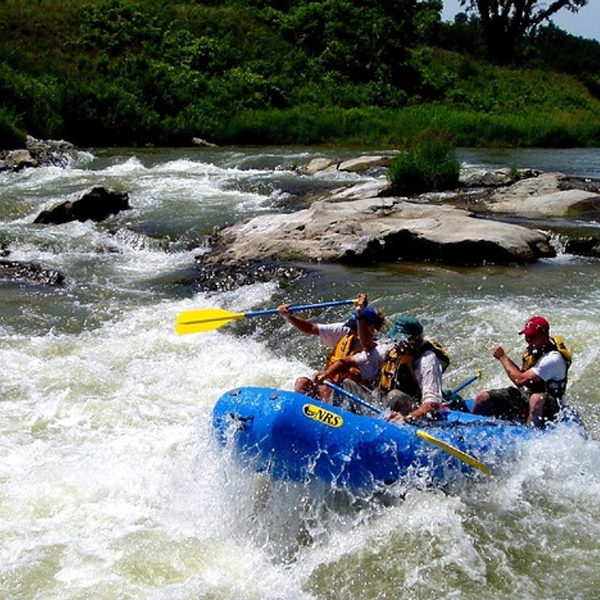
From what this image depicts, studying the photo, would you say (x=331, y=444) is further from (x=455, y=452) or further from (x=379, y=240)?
(x=379, y=240)

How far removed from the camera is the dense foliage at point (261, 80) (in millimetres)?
23719

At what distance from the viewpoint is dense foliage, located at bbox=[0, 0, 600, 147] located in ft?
77.8

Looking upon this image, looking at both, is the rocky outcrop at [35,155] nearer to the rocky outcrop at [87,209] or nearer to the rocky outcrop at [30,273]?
the rocky outcrop at [87,209]

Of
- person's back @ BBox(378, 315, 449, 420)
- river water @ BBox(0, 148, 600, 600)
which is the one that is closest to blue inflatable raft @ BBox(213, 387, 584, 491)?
river water @ BBox(0, 148, 600, 600)

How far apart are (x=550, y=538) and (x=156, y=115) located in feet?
70.1

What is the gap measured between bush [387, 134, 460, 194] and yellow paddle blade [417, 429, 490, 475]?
30.9 feet

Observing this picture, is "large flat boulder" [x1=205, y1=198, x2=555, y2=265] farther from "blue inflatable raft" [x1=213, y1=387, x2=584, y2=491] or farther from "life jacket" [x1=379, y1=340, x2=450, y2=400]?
"blue inflatable raft" [x1=213, y1=387, x2=584, y2=491]

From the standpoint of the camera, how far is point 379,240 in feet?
33.0

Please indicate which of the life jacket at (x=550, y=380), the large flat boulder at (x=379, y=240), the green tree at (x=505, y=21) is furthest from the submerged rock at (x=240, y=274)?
the green tree at (x=505, y=21)

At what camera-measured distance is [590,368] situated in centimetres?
673

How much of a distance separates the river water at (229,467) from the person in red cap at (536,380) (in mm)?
234

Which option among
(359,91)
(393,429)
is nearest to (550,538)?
(393,429)

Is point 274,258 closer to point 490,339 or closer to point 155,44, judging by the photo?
point 490,339

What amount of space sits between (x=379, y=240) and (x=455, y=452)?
559 cm
